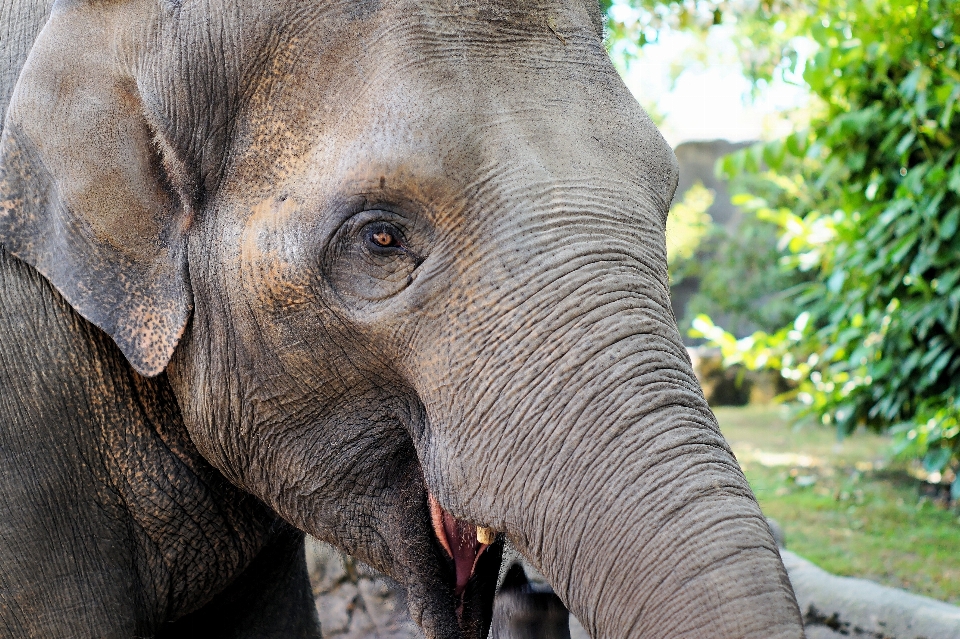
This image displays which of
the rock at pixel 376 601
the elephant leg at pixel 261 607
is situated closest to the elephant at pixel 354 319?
the elephant leg at pixel 261 607

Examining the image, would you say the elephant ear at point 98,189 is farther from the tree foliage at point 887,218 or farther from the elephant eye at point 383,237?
the tree foliage at point 887,218

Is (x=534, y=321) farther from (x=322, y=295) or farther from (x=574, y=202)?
(x=322, y=295)

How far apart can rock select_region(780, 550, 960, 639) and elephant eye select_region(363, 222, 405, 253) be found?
227 cm

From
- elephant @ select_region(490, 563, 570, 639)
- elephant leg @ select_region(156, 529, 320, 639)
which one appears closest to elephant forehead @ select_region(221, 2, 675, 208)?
elephant @ select_region(490, 563, 570, 639)

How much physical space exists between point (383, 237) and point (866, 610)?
2.86 m

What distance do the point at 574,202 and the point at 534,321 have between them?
233mm

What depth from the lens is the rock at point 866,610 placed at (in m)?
3.68

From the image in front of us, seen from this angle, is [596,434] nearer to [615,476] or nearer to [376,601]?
[615,476]

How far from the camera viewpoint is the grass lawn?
5504 millimetres

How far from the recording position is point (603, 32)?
2.32 metres

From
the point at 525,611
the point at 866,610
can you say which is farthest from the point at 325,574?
the point at 525,611

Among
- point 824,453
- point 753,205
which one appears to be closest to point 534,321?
point 753,205

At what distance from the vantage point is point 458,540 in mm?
2189

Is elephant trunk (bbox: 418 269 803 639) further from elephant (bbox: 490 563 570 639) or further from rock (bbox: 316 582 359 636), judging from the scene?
rock (bbox: 316 582 359 636)
